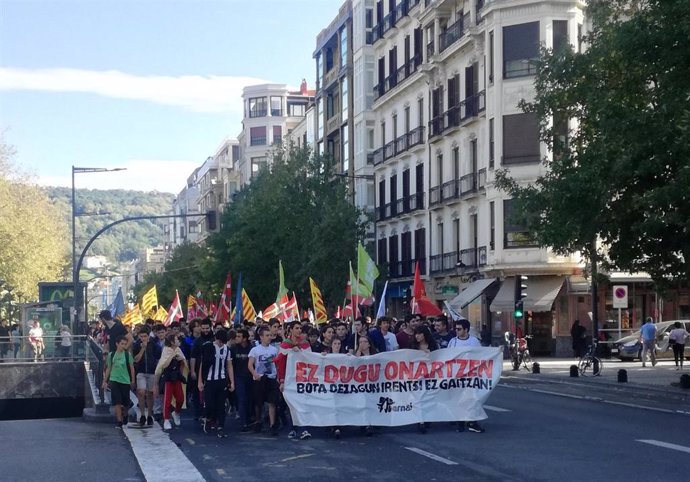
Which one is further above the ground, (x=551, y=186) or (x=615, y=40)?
(x=615, y=40)

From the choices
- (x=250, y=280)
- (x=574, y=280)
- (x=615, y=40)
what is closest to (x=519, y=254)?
(x=574, y=280)

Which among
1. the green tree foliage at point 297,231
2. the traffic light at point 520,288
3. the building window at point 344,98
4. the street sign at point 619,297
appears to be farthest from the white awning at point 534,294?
the building window at point 344,98

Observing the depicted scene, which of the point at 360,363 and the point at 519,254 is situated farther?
the point at 519,254

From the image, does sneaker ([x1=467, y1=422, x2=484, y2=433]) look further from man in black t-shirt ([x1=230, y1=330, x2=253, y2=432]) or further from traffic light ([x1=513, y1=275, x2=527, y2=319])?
traffic light ([x1=513, y1=275, x2=527, y2=319])

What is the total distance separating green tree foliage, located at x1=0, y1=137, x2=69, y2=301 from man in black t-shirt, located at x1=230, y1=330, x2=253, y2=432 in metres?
41.9

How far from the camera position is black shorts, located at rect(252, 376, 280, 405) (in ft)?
64.7

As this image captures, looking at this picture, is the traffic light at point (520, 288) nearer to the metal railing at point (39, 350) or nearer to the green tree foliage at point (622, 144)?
the green tree foliage at point (622, 144)

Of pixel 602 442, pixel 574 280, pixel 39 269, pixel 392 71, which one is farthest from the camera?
Result: pixel 392 71

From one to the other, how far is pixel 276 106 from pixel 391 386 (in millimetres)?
109096

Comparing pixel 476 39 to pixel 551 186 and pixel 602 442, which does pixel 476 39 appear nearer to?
pixel 551 186

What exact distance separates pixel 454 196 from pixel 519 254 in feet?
23.2

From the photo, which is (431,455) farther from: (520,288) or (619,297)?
(520,288)

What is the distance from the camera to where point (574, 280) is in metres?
50.8

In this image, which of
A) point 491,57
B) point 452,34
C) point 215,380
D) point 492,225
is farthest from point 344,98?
point 215,380
